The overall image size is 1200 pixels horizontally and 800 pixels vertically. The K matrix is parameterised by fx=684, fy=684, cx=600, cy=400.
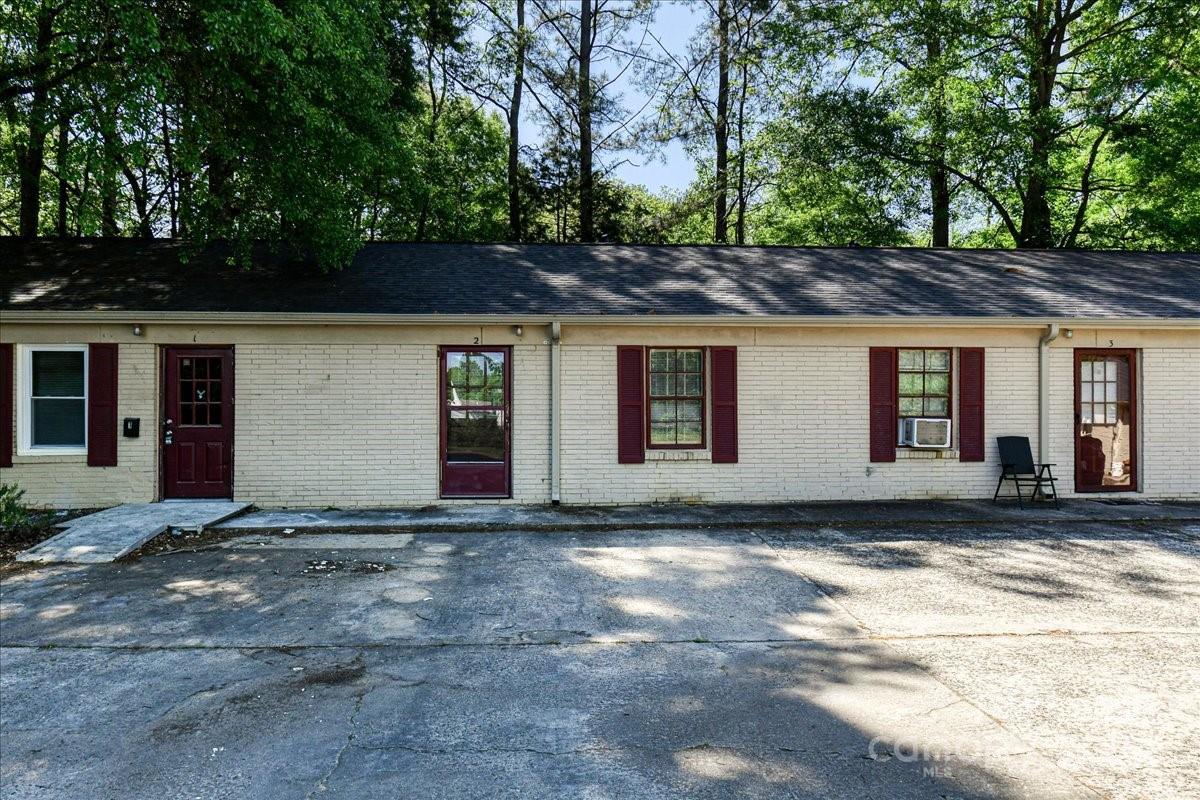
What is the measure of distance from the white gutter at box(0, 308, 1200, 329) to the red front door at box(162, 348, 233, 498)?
585mm

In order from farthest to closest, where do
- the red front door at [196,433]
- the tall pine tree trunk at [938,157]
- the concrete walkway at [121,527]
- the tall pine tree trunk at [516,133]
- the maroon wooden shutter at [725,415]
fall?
the tall pine tree trunk at [516,133] → the tall pine tree trunk at [938,157] → the maroon wooden shutter at [725,415] → the red front door at [196,433] → the concrete walkway at [121,527]

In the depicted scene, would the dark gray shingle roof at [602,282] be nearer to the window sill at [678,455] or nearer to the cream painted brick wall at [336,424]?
the cream painted brick wall at [336,424]

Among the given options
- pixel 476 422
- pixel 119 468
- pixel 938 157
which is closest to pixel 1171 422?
pixel 476 422

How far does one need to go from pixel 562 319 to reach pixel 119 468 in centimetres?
645

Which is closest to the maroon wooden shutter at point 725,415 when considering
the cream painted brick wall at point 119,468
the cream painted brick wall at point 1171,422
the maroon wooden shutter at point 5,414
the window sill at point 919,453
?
the window sill at point 919,453

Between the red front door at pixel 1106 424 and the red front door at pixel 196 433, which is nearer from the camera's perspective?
the red front door at pixel 196 433

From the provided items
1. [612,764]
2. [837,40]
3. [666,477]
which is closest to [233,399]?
[666,477]

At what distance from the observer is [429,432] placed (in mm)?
9836

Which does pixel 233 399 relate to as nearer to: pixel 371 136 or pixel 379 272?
pixel 379 272

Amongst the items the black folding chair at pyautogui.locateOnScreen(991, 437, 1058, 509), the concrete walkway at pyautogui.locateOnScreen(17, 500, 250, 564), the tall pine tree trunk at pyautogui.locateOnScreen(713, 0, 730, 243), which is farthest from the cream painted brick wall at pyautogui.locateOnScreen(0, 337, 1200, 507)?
the tall pine tree trunk at pyautogui.locateOnScreen(713, 0, 730, 243)

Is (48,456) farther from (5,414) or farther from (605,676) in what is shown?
(605,676)

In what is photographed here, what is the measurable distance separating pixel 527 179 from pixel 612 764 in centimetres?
2124

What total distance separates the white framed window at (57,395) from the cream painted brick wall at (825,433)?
6786 mm

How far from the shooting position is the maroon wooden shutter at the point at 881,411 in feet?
33.7
